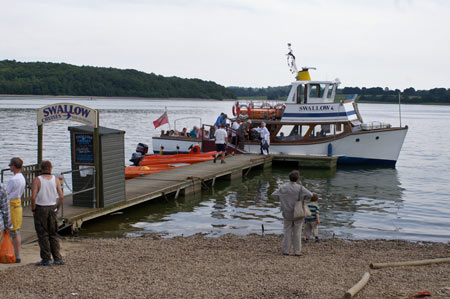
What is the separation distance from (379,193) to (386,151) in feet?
23.3

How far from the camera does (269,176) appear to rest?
24.6 meters

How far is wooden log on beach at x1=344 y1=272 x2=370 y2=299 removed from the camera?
6.70m

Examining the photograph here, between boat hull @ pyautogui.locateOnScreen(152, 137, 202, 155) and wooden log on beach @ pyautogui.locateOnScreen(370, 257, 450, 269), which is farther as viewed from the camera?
boat hull @ pyautogui.locateOnScreen(152, 137, 202, 155)

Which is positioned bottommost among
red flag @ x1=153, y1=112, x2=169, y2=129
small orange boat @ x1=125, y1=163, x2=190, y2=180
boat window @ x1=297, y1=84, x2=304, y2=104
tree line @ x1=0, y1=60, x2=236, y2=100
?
small orange boat @ x1=125, y1=163, x2=190, y2=180

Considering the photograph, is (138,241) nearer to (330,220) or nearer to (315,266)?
(315,266)

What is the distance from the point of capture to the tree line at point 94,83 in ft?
468

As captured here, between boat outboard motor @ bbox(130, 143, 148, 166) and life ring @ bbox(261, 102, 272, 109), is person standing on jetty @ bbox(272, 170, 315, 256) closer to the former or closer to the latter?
boat outboard motor @ bbox(130, 143, 148, 166)

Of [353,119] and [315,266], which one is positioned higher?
[353,119]

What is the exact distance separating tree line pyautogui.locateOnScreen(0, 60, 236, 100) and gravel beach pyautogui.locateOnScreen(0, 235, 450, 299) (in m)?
141

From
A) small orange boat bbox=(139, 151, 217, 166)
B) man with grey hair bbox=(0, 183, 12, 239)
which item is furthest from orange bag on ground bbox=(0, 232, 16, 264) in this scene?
small orange boat bbox=(139, 151, 217, 166)

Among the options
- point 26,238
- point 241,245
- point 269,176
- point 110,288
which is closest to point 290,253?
point 241,245

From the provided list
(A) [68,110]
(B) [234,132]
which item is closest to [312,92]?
(B) [234,132]

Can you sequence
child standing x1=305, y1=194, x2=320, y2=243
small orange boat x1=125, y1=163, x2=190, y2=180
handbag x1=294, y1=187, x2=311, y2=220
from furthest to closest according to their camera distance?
small orange boat x1=125, y1=163, x2=190, y2=180
child standing x1=305, y1=194, x2=320, y2=243
handbag x1=294, y1=187, x2=311, y2=220

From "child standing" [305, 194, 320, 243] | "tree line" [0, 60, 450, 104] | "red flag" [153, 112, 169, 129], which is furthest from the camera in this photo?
"tree line" [0, 60, 450, 104]
